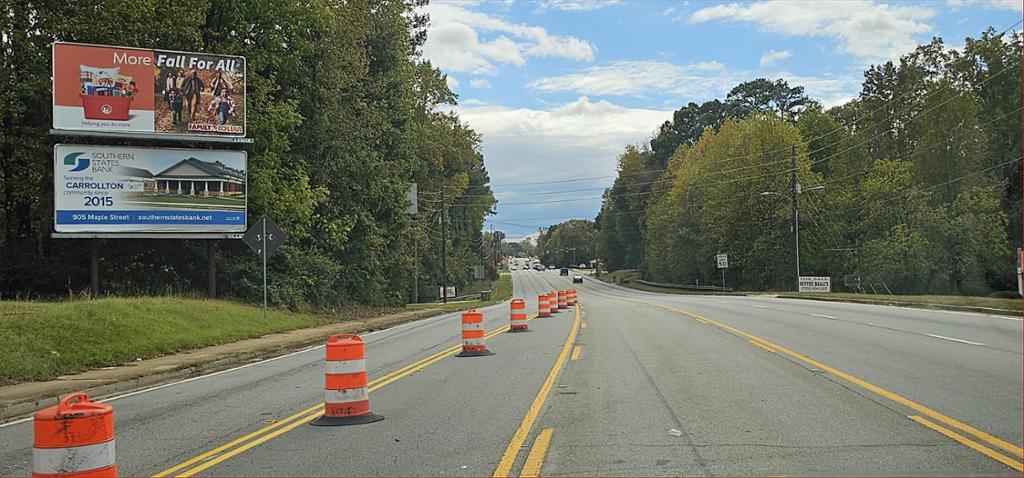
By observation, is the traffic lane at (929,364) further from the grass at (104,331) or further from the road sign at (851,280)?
the road sign at (851,280)

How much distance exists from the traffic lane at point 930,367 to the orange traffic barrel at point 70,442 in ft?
25.0

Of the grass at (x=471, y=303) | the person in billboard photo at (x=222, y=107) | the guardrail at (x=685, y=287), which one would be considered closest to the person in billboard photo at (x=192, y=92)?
the person in billboard photo at (x=222, y=107)

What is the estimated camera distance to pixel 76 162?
24.3 m

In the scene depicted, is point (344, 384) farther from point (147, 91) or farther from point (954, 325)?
point (147, 91)

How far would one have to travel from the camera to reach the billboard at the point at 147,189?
24.3 m

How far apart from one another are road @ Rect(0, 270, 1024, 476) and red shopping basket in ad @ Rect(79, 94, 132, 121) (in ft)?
39.4

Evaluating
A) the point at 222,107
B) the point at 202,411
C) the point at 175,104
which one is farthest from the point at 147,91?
the point at 202,411

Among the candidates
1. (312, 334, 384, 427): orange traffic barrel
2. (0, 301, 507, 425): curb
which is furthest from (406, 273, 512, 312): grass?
(312, 334, 384, 427): orange traffic barrel

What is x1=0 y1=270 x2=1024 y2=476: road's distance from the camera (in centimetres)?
709

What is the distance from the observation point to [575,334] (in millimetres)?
21625

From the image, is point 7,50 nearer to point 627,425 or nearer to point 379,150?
point 379,150

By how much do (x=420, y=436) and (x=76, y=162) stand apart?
20.3 m

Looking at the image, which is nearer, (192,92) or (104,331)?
(104,331)

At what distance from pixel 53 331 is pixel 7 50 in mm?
15325
